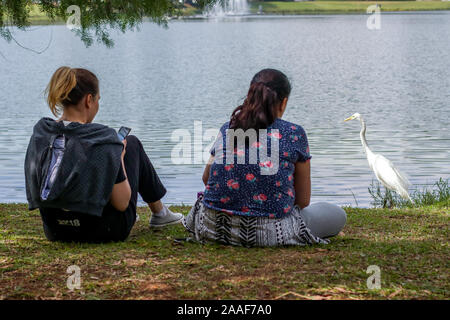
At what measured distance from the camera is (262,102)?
3965 millimetres

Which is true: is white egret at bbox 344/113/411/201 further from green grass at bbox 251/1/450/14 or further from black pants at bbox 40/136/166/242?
green grass at bbox 251/1/450/14

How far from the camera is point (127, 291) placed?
3266mm

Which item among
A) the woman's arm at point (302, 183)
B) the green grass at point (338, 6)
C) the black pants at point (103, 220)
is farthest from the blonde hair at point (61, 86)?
the green grass at point (338, 6)

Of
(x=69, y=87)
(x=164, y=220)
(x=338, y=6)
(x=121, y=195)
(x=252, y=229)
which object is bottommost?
(x=164, y=220)

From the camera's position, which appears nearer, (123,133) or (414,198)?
(123,133)

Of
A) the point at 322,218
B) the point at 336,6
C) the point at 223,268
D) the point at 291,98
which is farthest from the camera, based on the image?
the point at 336,6

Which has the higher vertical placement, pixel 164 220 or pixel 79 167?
pixel 79 167

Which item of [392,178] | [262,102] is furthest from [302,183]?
[392,178]

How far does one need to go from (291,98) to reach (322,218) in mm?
16605

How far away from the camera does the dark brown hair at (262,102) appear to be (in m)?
3.95

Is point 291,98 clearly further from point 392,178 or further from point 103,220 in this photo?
point 103,220

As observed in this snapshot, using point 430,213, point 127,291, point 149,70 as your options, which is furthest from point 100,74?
point 127,291

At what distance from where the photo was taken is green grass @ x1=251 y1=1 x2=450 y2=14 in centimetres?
9938
